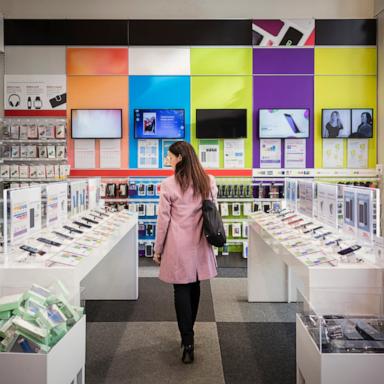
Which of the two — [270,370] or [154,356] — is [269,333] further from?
[154,356]

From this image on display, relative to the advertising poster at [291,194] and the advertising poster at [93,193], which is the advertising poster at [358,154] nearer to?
the advertising poster at [291,194]

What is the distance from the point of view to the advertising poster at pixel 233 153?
7.52 meters

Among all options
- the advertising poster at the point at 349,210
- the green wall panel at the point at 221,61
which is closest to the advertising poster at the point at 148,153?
the green wall panel at the point at 221,61

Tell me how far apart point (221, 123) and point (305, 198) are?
3.27 m

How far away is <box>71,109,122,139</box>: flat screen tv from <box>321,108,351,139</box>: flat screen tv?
327 cm

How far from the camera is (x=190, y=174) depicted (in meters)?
3.37

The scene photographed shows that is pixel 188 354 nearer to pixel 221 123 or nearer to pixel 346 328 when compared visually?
pixel 346 328

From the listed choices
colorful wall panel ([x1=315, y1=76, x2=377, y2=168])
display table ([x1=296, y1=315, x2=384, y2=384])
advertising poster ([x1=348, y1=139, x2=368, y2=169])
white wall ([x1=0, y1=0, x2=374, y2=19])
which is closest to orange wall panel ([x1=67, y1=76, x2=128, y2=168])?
white wall ([x1=0, y1=0, x2=374, y2=19])

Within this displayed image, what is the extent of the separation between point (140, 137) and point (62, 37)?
2033mm

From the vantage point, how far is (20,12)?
7.62 meters

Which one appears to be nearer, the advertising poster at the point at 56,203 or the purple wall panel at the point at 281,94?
the advertising poster at the point at 56,203

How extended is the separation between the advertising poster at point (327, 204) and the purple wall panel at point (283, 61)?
4.00 meters

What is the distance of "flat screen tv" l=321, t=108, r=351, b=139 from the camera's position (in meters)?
7.43

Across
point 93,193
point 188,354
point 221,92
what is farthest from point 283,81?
point 188,354
